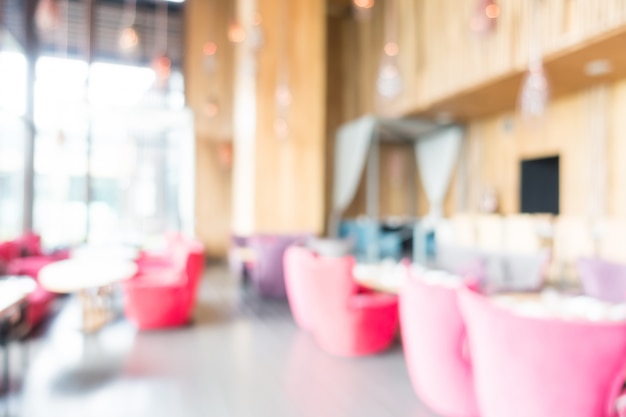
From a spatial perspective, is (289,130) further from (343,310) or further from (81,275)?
(343,310)

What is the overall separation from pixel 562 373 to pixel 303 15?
321 inches

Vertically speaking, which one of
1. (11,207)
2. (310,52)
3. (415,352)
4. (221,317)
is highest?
(310,52)

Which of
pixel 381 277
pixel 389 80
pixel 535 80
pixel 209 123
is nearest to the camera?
pixel 381 277

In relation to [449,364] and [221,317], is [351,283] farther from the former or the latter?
[221,317]

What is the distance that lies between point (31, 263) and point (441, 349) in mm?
5777

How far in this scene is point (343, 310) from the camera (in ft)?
11.1

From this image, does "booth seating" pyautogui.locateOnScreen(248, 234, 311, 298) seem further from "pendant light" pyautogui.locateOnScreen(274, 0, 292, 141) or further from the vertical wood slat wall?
the vertical wood slat wall

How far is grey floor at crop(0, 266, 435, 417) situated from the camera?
8.51 feet

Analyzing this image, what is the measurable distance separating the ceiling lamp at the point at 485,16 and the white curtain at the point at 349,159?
133 inches

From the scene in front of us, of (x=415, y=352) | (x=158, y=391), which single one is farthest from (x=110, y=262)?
(x=415, y=352)

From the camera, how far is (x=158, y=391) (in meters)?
2.84

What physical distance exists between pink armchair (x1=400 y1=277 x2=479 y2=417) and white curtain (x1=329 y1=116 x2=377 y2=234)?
6447mm

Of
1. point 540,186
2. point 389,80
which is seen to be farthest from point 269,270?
point 540,186

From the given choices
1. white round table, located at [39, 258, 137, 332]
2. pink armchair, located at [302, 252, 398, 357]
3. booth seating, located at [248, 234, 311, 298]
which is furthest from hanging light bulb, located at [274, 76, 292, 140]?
pink armchair, located at [302, 252, 398, 357]
